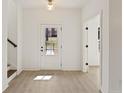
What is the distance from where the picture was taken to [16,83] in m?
7.11

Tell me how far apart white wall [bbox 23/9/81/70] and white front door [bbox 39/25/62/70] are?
202 mm

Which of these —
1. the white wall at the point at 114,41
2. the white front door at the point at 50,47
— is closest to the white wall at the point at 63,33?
the white front door at the point at 50,47

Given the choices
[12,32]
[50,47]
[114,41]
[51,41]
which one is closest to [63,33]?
[51,41]

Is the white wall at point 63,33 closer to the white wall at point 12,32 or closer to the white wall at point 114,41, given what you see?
the white wall at point 12,32

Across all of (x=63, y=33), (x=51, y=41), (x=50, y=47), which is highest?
(x=63, y=33)

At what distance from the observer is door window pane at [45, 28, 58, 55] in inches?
406

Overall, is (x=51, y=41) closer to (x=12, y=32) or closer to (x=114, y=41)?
(x=12, y=32)

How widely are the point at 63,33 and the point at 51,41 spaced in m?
0.70

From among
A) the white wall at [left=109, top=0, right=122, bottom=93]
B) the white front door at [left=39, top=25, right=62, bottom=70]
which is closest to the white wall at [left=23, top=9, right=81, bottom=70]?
the white front door at [left=39, top=25, right=62, bottom=70]

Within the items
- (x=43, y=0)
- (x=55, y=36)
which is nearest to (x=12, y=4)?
(x=43, y=0)

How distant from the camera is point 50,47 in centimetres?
1034

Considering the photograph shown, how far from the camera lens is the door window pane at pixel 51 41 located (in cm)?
1030

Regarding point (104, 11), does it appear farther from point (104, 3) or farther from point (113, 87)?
point (113, 87)

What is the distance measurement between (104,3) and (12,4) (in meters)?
4.22
